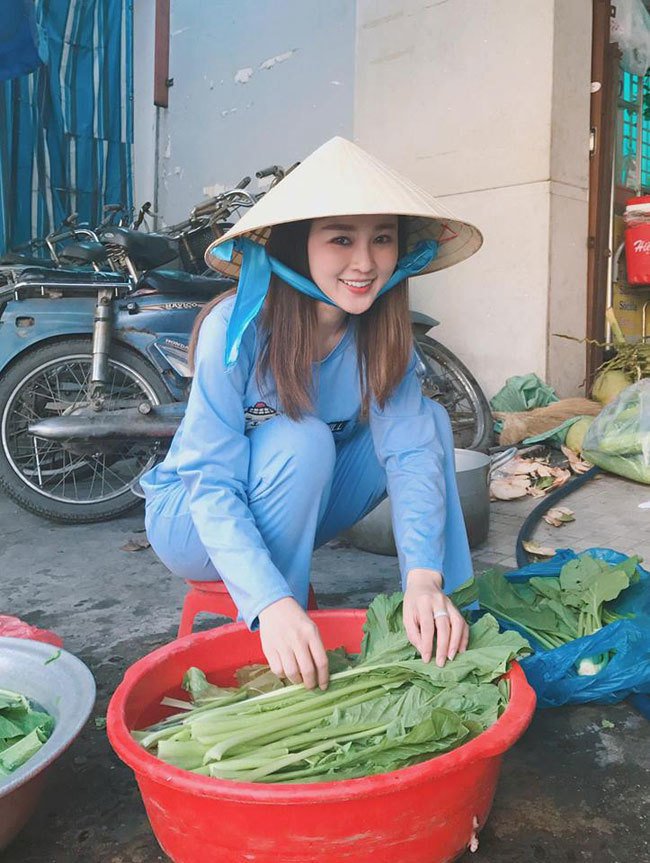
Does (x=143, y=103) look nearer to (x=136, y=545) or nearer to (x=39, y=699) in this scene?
(x=136, y=545)

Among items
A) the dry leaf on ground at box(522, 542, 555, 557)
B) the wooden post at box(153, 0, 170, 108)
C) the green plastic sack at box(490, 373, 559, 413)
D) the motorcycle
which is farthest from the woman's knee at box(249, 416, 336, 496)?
the wooden post at box(153, 0, 170, 108)

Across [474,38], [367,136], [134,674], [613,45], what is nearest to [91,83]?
[367,136]

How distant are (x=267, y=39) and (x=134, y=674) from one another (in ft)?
18.0

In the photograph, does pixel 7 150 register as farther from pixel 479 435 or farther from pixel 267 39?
pixel 479 435

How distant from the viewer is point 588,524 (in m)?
2.99

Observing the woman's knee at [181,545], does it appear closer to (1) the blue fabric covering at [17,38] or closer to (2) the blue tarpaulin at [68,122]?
(1) the blue fabric covering at [17,38]

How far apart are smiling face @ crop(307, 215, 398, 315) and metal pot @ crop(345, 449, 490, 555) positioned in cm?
126

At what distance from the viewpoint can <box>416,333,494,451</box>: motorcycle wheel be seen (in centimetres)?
416

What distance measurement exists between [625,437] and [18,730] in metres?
2.95

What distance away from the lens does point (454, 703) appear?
1146 millimetres

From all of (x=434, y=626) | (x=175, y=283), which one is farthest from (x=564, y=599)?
(x=175, y=283)

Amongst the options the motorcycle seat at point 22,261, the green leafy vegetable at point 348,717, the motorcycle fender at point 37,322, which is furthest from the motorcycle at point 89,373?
the green leafy vegetable at point 348,717

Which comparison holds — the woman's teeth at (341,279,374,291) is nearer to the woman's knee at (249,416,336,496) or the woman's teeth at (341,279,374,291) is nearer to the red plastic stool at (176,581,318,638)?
the woman's knee at (249,416,336,496)

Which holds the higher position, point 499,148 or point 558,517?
point 499,148
